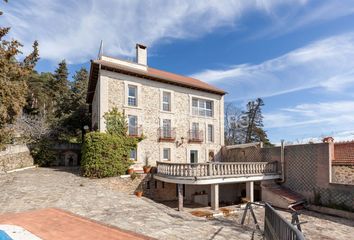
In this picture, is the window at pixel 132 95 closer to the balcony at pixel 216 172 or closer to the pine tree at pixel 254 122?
the balcony at pixel 216 172

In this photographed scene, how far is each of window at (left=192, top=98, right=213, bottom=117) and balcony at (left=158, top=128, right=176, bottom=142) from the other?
3.36 m

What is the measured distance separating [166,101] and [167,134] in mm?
3165

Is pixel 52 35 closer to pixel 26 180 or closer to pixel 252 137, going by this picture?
pixel 26 180

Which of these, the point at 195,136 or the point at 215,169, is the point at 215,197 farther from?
the point at 195,136

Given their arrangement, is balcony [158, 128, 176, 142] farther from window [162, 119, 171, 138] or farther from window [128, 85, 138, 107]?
window [128, 85, 138, 107]

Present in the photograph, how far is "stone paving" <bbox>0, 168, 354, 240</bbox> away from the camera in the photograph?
786 cm

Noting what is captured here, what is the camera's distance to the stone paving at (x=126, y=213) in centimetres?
786

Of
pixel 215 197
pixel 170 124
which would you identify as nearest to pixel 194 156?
pixel 170 124

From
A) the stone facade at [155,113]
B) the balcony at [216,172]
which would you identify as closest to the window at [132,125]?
the stone facade at [155,113]

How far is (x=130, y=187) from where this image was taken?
56.6 ft

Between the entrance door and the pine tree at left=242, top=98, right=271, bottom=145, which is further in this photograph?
the pine tree at left=242, top=98, right=271, bottom=145

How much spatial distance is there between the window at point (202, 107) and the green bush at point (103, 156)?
30.6 feet

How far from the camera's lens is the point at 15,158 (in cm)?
2103

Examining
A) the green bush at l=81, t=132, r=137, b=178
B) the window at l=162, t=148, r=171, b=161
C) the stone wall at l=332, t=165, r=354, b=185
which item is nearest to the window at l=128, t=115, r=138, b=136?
Answer: the green bush at l=81, t=132, r=137, b=178
